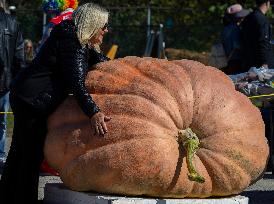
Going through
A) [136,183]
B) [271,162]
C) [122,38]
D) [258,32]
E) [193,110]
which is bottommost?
[122,38]

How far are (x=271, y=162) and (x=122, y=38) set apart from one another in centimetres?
1250

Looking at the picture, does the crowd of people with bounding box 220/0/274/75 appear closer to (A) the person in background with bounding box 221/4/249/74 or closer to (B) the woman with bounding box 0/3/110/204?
(A) the person in background with bounding box 221/4/249/74

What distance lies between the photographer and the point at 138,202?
5828mm

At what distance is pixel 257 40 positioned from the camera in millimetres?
10703

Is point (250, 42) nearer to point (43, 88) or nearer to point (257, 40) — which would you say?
point (257, 40)

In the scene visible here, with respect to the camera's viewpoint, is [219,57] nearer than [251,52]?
No

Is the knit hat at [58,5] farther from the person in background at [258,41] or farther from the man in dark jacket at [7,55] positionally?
the person in background at [258,41]

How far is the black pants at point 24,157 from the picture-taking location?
6.38m

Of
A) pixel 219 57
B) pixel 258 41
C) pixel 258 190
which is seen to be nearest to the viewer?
pixel 258 190

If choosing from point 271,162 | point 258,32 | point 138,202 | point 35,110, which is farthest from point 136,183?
point 258,32

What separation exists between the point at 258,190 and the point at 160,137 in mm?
2630

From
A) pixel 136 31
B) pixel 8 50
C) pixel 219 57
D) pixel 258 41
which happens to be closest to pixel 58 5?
pixel 8 50

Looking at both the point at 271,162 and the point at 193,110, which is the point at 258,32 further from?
the point at 193,110

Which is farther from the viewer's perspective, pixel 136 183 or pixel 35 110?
pixel 35 110
